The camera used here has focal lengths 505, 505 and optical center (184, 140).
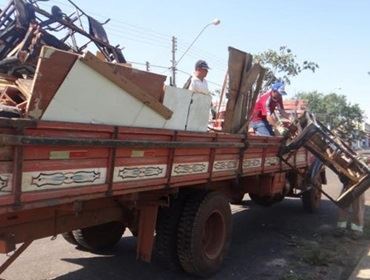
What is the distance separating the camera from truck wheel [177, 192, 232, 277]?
5238mm

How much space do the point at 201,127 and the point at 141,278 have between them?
68.7 inches

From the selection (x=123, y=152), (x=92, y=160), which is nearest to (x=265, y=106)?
(x=123, y=152)

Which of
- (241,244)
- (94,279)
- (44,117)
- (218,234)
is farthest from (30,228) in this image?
(241,244)

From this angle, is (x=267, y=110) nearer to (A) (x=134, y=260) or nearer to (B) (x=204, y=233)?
(B) (x=204, y=233)

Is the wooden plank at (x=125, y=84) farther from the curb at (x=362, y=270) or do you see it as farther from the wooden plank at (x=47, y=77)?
the curb at (x=362, y=270)

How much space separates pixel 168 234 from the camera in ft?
17.2

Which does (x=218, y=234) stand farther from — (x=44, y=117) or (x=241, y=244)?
(x=44, y=117)

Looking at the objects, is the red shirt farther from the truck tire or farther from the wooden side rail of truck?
the truck tire

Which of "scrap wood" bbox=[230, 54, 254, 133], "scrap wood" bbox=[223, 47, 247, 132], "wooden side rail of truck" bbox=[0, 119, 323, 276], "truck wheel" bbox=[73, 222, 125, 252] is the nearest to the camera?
"wooden side rail of truck" bbox=[0, 119, 323, 276]

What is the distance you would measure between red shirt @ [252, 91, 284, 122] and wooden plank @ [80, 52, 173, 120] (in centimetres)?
397

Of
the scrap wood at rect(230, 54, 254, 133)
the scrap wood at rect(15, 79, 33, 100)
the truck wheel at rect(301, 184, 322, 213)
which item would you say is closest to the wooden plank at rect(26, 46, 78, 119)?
the scrap wood at rect(15, 79, 33, 100)

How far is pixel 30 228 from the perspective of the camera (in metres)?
3.75

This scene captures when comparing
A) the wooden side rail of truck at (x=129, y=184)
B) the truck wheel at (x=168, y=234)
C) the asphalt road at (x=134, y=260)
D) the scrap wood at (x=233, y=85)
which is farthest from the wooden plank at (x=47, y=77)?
the scrap wood at (x=233, y=85)

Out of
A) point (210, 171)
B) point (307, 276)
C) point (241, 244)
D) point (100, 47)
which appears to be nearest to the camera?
point (210, 171)
